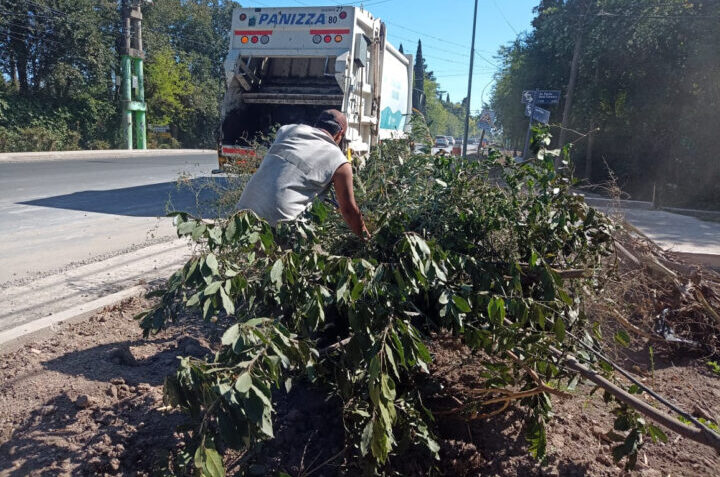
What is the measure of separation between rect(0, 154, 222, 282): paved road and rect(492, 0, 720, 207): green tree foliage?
10.3 meters

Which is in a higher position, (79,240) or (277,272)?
(277,272)

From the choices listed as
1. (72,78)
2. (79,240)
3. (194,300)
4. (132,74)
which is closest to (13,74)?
(72,78)

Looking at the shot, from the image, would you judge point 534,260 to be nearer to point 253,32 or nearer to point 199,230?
point 199,230

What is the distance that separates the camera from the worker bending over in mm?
3090

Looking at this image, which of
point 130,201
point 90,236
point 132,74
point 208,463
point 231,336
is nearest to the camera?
point 208,463

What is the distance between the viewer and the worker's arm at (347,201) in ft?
9.87

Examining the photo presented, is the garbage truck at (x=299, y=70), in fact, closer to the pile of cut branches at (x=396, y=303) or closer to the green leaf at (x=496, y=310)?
the pile of cut branches at (x=396, y=303)

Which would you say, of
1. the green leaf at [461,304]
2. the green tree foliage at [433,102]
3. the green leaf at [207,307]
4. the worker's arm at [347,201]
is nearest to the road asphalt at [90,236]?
the worker's arm at [347,201]

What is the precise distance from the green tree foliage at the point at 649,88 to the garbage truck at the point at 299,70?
6.33 metres

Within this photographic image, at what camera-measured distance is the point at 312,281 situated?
2529 mm

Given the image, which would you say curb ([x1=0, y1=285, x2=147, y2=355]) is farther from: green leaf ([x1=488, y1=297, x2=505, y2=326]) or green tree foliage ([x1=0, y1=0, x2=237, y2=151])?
green tree foliage ([x1=0, y1=0, x2=237, y2=151])

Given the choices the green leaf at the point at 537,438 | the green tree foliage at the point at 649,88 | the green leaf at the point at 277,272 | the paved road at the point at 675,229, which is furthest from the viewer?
the green tree foliage at the point at 649,88

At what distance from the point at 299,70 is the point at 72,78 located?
23.9m

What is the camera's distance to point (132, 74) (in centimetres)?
2950
